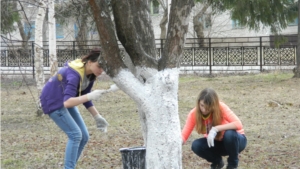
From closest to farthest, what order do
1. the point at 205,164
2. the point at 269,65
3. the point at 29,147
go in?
1. the point at 205,164
2. the point at 29,147
3. the point at 269,65

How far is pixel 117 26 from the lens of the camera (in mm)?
4949

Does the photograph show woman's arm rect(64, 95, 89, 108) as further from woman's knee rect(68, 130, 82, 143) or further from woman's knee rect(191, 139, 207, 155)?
woman's knee rect(191, 139, 207, 155)

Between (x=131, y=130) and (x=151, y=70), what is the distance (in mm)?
4668

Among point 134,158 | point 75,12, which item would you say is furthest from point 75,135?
point 75,12

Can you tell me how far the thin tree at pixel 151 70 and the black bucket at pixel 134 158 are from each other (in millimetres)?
308

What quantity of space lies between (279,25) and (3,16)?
12900 mm

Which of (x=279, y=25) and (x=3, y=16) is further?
(x=279, y=25)

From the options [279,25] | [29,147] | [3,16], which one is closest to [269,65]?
[279,25]

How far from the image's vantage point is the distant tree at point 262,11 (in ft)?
51.7

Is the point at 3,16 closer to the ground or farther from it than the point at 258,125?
farther from it

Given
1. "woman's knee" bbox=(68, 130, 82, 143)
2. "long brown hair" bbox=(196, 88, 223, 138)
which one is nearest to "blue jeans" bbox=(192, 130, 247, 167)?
"long brown hair" bbox=(196, 88, 223, 138)

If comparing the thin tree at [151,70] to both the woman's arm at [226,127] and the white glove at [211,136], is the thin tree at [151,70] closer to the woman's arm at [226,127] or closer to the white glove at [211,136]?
the white glove at [211,136]

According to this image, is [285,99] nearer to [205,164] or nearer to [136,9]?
[205,164]

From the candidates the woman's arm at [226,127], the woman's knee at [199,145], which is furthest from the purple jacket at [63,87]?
the woman's arm at [226,127]
